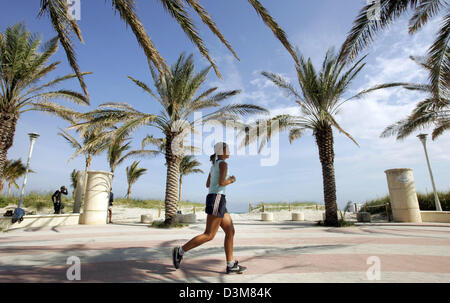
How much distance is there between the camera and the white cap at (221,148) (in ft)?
11.2

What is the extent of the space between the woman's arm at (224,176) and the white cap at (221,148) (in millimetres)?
249

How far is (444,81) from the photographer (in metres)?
6.79

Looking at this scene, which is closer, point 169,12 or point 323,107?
point 169,12

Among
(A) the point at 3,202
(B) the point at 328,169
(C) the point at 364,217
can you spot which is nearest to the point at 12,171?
(A) the point at 3,202

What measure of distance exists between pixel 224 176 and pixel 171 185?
808 centimetres

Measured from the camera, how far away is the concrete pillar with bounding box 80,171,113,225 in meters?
11.3

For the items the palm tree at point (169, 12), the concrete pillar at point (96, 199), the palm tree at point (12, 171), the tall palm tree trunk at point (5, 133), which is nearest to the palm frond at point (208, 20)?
the palm tree at point (169, 12)

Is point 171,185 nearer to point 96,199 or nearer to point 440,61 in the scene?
point 96,199

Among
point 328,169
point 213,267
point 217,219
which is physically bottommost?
point 213,267

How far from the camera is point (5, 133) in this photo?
8.35 m

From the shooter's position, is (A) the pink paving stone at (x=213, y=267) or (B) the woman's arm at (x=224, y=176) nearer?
(A) the pink paving stone at (x=213, y=267)

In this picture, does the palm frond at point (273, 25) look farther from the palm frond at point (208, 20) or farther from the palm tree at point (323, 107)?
the palm tree at point (323, 107)

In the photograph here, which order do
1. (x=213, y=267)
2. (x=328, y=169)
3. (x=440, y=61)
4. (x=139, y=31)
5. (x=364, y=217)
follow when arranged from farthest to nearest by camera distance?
(x=364, y=217), (x=328, y=169), (x=440, y=61), (x=139, y=31), (x=213, y=267)
